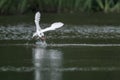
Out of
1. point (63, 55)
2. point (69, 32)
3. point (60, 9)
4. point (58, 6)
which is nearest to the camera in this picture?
point (63, 55)

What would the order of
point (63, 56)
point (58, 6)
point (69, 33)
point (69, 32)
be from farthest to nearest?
point (58, 6), point (69, 32), point (69, 33), point (63, 56)

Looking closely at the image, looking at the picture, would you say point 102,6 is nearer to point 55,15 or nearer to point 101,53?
point 55,15

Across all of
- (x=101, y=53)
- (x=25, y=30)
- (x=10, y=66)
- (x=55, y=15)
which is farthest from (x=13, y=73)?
(x=55, y=15)

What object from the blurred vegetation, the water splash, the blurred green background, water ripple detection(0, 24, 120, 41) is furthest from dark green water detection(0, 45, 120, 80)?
the blurred vegetation

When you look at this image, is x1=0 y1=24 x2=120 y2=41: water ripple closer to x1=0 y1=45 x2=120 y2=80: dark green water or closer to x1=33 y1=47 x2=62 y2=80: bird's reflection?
x1=0 y1=45 x2=120 y2=80: dark green water

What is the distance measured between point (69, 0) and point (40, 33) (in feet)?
56.9

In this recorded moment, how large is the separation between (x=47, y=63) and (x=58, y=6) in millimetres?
22551

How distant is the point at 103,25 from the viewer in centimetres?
3600

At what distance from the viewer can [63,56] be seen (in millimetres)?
22625

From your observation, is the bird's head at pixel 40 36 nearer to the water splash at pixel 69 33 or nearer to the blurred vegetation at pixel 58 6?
the water splash at pixel 69 33

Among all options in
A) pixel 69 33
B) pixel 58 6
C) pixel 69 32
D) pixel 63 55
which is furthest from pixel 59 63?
pixel 58 6

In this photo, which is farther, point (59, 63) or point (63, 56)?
point (63, 56)

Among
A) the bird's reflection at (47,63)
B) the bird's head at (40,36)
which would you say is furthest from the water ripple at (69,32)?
the bird's reflection at (47,63)

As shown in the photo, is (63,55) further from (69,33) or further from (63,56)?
(69,33)
